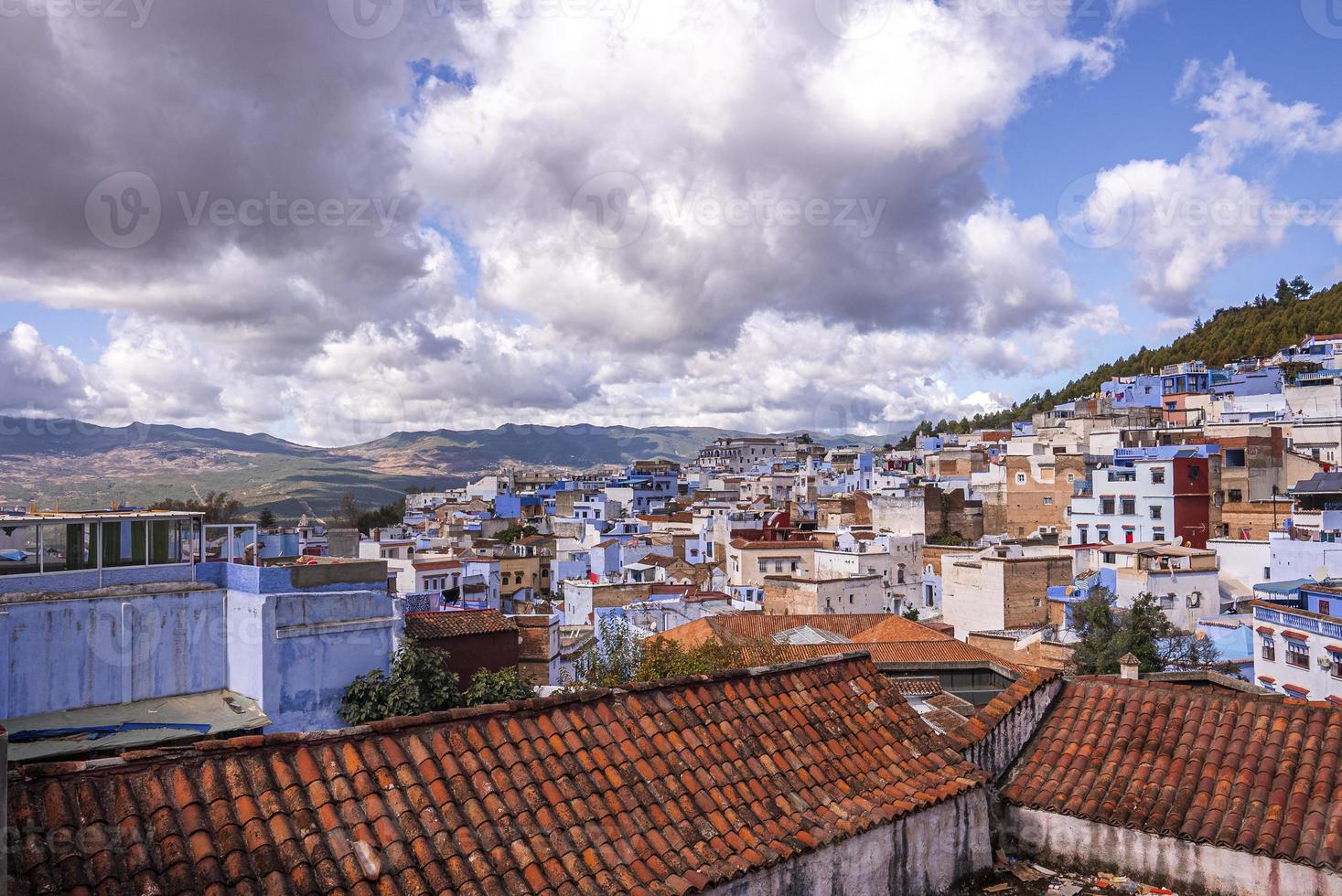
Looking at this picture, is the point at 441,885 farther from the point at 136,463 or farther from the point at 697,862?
the point at 136,463

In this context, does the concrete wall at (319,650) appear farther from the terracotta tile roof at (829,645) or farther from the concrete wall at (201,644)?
the terracotta tile roof at (829,645)

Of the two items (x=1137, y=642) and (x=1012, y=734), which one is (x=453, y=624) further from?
(x=1137, y=642)

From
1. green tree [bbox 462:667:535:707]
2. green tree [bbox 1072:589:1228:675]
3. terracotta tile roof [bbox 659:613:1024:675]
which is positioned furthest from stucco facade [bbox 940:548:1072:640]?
green tree [bbox 462:667:535:707]

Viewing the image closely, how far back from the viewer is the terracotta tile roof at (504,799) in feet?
13.6

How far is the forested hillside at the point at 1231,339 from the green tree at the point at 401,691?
86956mm

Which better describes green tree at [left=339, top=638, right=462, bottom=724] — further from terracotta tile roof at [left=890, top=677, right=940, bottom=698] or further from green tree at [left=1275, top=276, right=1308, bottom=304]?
green tree at [left=1275, top=276, right=1308, bottom=304]

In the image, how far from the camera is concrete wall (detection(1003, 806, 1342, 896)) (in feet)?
18.6

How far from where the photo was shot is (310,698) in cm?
1430

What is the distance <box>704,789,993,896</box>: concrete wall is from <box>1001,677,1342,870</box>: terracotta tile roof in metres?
0.66

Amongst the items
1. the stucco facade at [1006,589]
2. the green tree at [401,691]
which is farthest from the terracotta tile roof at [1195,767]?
the stucco facade at [1006,589]

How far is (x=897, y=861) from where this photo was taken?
5914 millimetres

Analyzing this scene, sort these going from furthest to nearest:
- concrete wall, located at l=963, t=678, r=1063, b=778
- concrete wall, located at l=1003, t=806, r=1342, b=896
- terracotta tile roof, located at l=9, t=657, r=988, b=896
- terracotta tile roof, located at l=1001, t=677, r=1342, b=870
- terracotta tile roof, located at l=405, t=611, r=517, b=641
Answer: terracotta tile roof, located at l=405, t=611, r=517, b=641
concrete wall, located at l=963, t=678, r=1063, b=778
terracotta tile roof, located at l=1001, t=677, r=1342, b=870
concrete wall, located at l=1003, t=806, r=1342, b=896
terracotta tile roof, located at l=9, t=657, r=988, b=896

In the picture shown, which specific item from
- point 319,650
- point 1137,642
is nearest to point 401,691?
point 319,650

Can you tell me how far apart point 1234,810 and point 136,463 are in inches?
7209
